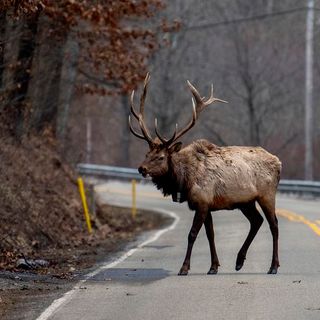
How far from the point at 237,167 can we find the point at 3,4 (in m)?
4.03

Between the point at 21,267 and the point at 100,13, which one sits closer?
the point at 21,267

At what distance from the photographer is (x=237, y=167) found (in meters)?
15.2

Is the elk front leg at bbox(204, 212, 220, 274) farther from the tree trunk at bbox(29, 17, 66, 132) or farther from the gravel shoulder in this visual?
the tree trunk at bbox(29, 17, 66, 132)

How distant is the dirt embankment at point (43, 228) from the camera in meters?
14.1

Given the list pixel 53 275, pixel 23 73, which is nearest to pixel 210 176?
pixel 53 275

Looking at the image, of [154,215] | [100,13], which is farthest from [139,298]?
[154,215]

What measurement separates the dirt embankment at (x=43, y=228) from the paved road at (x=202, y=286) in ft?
1.92

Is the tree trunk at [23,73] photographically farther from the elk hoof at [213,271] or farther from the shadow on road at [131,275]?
the elk hoof at [213,271]

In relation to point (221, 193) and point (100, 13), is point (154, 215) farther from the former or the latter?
point (221, 193)

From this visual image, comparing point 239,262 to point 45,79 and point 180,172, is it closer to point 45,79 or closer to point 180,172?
point 180,172

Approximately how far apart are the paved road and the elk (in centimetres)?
72

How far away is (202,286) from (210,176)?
2.22 metres

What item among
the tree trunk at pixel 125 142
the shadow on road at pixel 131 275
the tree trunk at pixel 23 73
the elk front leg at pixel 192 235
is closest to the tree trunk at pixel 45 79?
the tree trunk at pixel 23 73

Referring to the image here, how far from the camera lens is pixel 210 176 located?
49.6ft
